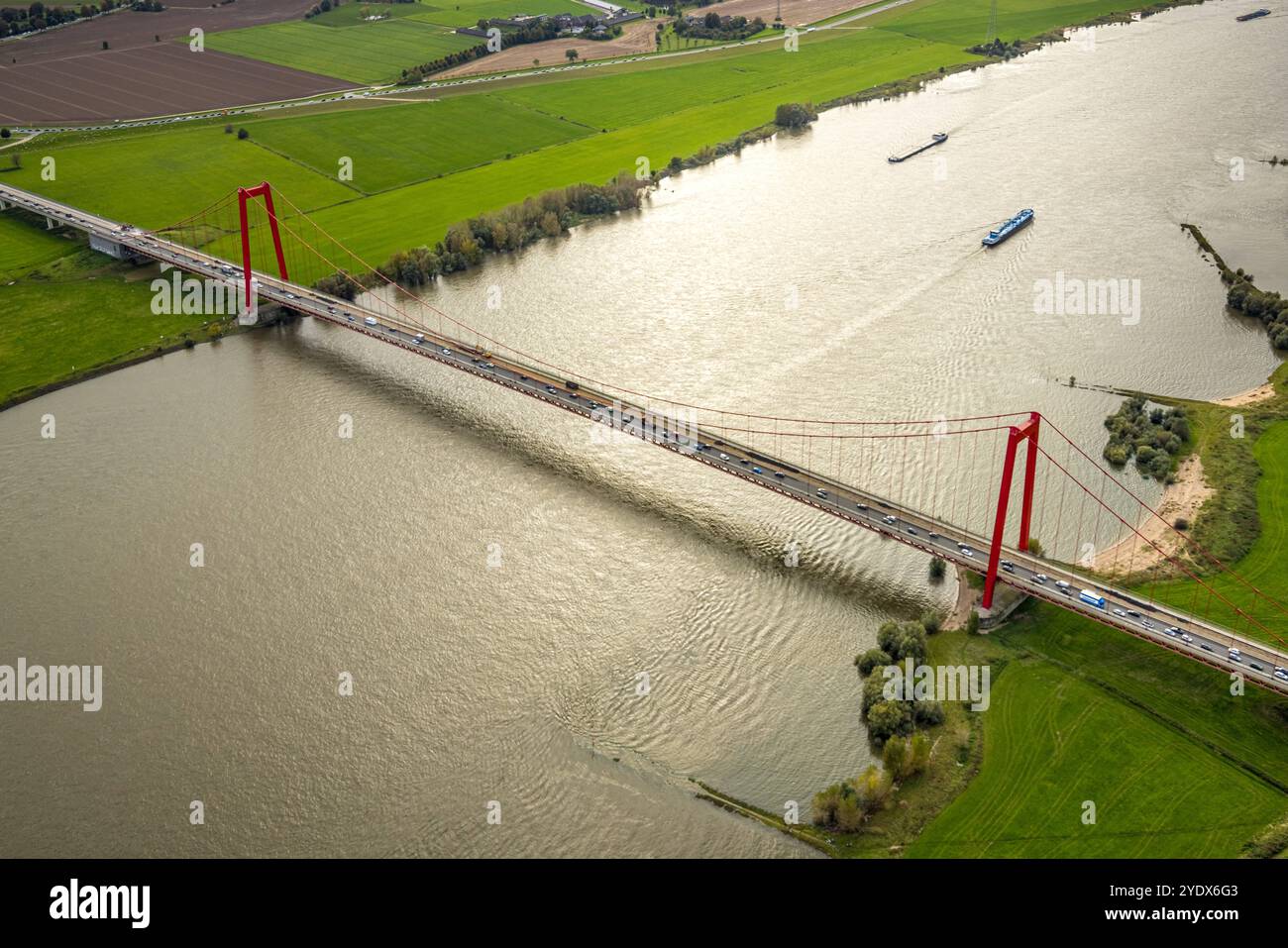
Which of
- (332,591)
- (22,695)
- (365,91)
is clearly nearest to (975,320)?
(332,591)

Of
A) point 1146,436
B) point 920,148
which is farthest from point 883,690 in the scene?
point 920,148

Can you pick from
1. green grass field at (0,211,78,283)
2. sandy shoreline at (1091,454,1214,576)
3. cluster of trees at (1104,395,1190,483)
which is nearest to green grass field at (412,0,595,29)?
green grass field at (0,211,78,283)

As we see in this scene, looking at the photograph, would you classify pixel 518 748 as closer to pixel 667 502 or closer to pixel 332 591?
pixel 332 591

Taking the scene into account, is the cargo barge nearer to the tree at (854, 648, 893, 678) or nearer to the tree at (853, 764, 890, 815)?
the tree at (854, 648, 893, 678)

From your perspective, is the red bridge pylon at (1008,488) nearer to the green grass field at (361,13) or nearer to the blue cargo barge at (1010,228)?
the blue cargo barge at (1010,228)

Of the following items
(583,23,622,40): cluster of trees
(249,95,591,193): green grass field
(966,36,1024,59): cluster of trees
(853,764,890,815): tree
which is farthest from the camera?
(583,23,622,40): cluster of trees

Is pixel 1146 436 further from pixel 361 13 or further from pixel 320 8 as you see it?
pixel 320 8

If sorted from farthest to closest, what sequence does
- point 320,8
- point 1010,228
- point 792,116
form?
point 320,8 → point 792,116 → point 1010,228
